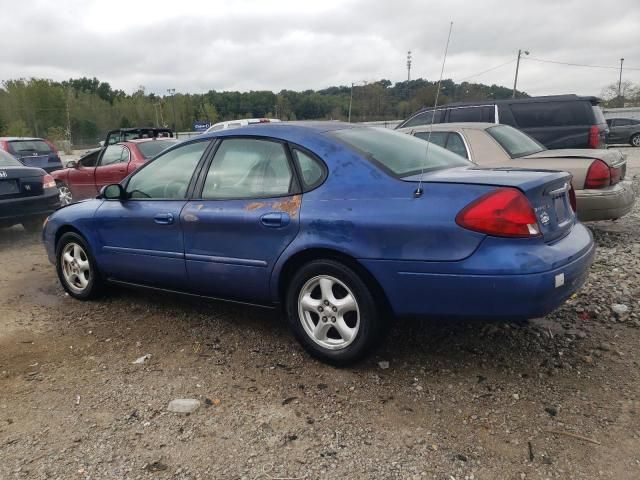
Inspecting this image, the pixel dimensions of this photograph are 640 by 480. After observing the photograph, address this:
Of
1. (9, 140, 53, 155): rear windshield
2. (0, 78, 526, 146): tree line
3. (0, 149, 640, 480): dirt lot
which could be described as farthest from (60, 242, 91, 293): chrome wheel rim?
(0, 78, 526, 146): tree line

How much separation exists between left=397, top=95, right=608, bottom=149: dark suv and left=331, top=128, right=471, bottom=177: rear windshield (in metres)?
5.40

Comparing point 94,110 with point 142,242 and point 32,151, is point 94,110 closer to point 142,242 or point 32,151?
point 32,151

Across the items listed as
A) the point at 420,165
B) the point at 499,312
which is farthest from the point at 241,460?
the point at 420,165

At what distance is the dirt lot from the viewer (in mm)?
2467

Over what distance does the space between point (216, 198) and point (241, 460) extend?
6.10ft

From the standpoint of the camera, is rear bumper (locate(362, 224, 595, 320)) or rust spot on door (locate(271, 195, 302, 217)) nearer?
rear bumper (locate(362, 224, 595, 320))

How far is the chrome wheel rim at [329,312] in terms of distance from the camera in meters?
3.22

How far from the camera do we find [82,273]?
15.8ft

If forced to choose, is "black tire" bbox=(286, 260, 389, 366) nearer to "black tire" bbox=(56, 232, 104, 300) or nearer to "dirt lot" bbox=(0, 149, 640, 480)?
"dirt lot" bbox=(0, 149, 640, 480)

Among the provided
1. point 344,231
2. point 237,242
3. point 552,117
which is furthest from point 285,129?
point 552,117

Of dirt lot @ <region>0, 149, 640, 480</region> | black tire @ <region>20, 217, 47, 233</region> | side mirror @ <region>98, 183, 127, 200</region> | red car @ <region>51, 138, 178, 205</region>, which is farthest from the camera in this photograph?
red car @ <region>51, 138, 178, 205</region>

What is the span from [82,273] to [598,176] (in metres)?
5.09

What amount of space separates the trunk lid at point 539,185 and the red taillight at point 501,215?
57 millimetres

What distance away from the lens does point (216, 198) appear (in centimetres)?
379
